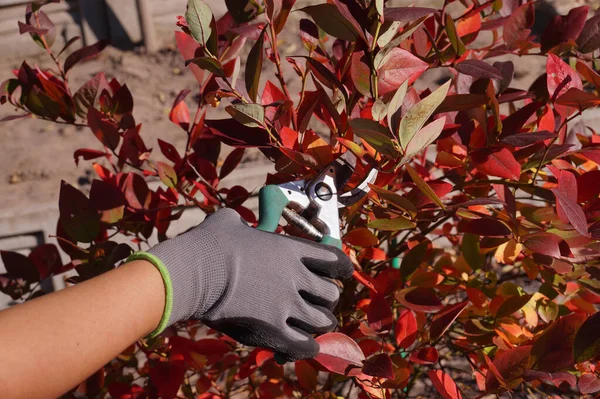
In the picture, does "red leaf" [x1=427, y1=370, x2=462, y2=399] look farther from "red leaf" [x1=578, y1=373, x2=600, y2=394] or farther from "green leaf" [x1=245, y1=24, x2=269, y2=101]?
"green leaf" [x1=245, y1=24, x2=269, y2=101]

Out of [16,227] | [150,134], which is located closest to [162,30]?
[150,134]

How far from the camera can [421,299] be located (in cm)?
136

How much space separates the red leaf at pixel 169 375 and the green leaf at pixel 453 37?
101cm

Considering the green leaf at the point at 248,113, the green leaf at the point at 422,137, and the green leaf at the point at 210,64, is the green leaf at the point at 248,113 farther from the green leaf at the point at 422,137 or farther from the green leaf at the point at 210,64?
the green leaf at the point at 422,137

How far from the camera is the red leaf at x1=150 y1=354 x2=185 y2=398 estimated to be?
5.26 ft

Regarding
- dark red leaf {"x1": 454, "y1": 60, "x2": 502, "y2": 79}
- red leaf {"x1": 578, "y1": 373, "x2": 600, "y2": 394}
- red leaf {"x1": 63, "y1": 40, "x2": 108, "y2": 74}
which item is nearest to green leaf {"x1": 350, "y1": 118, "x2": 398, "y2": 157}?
dark red leaf {"x1": 454, "y1": 60, "x2": 502, "y2": 79}

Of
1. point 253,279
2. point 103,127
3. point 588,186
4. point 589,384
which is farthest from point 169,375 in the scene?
point 588,186

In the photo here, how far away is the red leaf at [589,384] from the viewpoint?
1.20 metres

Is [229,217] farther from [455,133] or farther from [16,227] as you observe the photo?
[16,227]

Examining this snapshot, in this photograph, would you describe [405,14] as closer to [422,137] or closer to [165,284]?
[422,137]

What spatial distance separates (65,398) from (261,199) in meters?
0.85

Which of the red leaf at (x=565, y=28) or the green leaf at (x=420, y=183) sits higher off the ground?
the red leaf at (x=565, y=28)

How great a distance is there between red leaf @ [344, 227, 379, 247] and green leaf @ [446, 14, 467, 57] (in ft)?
1.44

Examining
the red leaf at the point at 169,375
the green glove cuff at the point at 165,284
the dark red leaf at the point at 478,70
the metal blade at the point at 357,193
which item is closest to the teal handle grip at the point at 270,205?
the metal blade at the point at 357,193
